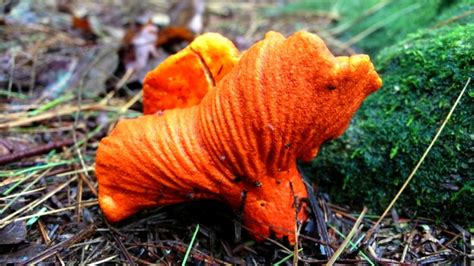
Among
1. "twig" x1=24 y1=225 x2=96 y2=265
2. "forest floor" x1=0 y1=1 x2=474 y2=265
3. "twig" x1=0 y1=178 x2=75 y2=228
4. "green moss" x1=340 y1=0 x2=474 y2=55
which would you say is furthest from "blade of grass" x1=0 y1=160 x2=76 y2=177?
"green moss" x1=340 y1=0 x2=474 y2=55

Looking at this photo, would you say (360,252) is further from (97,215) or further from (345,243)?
(97,215)

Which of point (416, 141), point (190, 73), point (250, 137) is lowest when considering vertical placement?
point (416, 141)

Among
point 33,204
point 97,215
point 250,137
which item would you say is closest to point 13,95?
point 33,204

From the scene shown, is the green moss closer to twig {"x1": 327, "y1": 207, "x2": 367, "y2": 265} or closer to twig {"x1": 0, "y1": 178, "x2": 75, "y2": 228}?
twig {"x1": 327, "y1": 207, "x2": 367, "y2": 265}

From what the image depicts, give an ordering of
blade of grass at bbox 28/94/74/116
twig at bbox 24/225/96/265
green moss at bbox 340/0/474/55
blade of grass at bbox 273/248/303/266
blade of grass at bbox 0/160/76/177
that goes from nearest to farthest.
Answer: twig at bbox 24/225/96/265 < blade of grass at bbox 273/248/303/266 < blade of grass at bbox 0/160/76/177 < blade of grass at bbox 28/94/74/116 < green moss at bbox 340/0/474/55

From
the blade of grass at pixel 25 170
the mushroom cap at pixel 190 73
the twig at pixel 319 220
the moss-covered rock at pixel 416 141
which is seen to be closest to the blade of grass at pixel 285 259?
the twig at pixel 319 220

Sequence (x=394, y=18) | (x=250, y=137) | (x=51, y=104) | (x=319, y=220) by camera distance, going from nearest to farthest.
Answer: (x=250, y=137)
(x=319, y=220)
(x=51, y=104)
(x=394, y=18)

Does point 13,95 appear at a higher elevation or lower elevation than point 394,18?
lower
